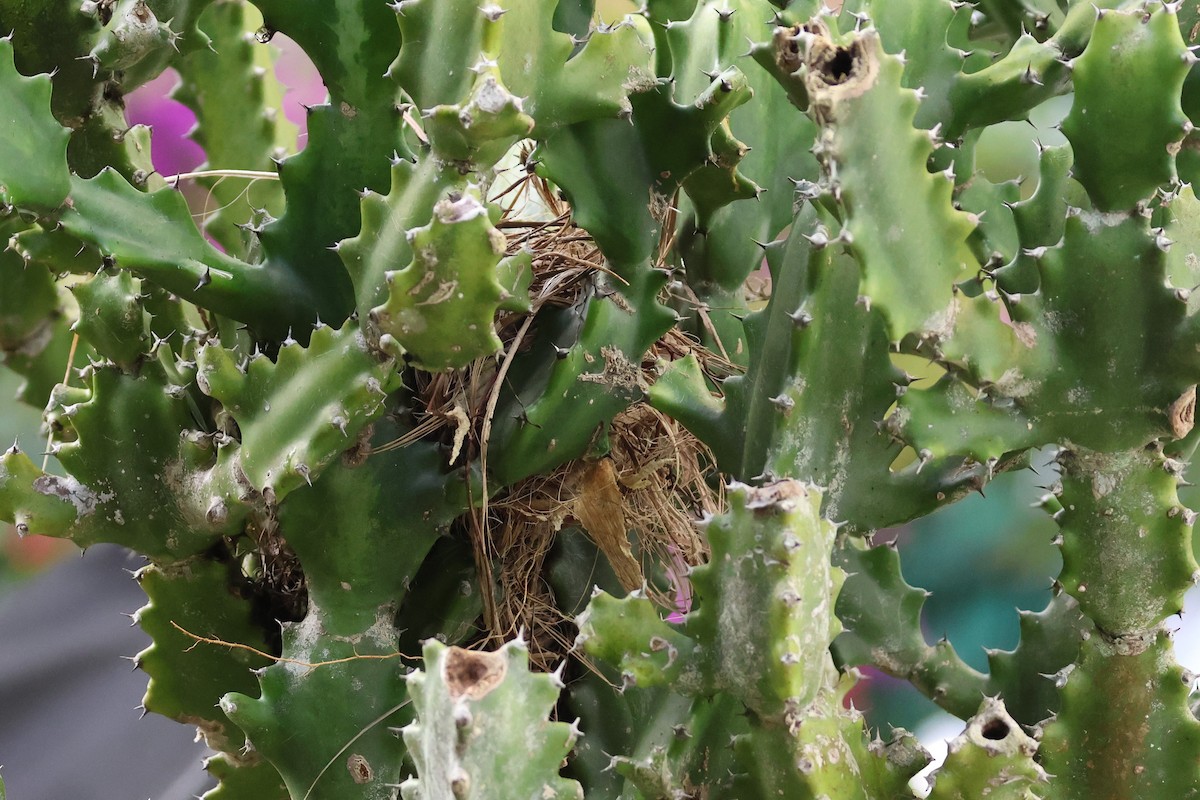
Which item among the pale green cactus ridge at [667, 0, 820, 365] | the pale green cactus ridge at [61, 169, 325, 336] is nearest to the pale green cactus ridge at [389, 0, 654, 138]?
the pale green cactus ridge at [667, 0, 820, 365]

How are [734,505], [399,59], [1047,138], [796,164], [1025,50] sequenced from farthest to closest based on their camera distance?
[1047,138] < [796,164] < [1025,50] < [399,59] < [734,505]

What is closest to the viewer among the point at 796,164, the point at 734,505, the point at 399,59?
the point at 734,505

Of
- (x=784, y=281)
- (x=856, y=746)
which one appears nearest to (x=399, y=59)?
(x=784, y=281)

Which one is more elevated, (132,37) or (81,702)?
(132,37)

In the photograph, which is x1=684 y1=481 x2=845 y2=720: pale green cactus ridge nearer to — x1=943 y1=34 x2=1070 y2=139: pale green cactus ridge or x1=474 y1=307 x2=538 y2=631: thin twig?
x1=474 y1=307 x2=538 y2=631: thin twig

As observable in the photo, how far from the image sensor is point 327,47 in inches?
33.0

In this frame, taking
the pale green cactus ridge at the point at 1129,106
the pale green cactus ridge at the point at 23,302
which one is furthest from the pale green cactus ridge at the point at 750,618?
the pale green cactus ridge at the point at 23,302

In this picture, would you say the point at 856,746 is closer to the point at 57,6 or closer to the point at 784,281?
the point at 784,281

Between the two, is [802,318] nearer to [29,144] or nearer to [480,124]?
[480,124]

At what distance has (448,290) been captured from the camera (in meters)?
0.66

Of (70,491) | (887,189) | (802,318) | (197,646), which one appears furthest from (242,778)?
(887,189)

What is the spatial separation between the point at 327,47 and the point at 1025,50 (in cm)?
55

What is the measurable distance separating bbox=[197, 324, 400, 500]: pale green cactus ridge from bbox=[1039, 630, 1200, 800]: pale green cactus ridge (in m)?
0.55

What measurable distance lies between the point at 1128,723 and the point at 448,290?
58 cm
